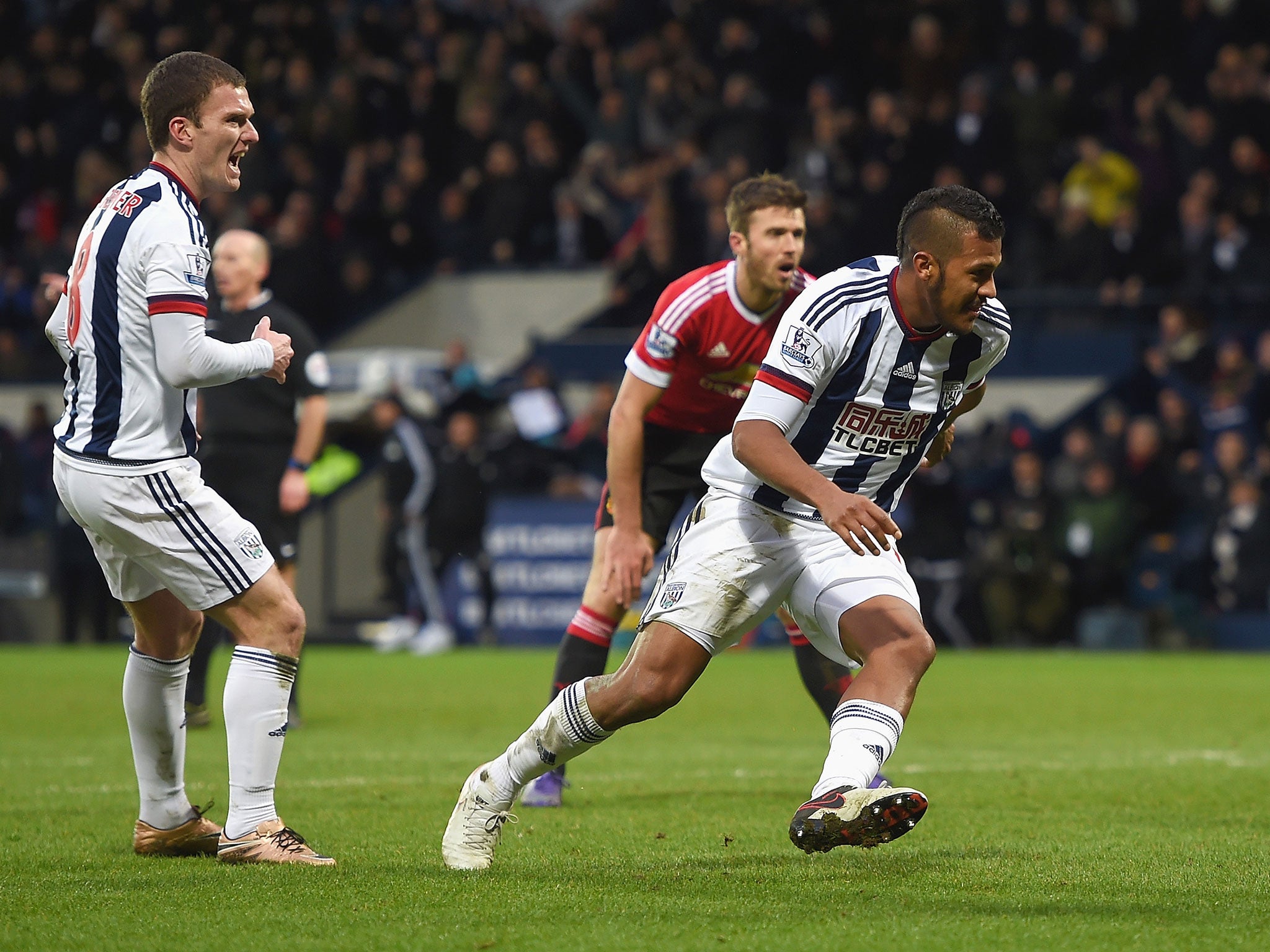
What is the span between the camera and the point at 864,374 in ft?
16.6

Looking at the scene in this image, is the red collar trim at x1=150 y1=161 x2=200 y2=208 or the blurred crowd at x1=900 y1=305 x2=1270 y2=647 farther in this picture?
the blurred crowd at x1=900 y1=305 x2=1270 y2=647

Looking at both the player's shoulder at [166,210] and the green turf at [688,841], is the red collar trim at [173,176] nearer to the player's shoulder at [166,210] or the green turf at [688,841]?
the player's shoulder at [166,210]

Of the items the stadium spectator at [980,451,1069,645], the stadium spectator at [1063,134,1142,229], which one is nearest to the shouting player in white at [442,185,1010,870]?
the stadium spectator at [980,451,1069,645]

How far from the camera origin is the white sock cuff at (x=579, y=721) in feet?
16.7

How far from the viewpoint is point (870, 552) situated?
469 centimetres

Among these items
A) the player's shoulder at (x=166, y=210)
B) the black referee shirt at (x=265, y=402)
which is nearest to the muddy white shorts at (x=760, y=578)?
the player's shoulder at (x=166, y=210)

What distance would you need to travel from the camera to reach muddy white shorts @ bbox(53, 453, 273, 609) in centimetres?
505

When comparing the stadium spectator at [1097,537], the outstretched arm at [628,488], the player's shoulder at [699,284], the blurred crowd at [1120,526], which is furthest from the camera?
the stadium spectator at [1097,537]

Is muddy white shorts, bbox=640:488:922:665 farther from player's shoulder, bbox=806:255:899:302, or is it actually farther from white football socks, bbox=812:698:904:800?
player's shoulder, bbox=806:255:899:302

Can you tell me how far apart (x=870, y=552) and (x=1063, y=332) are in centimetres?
1375

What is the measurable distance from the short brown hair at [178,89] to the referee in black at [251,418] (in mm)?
3618

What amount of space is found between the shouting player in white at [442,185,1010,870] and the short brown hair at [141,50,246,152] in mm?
1837

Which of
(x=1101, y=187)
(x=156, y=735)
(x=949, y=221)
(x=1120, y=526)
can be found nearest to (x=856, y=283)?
(x=949, y=221)

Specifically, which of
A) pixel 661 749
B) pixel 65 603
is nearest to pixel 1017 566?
pixel 661 749
